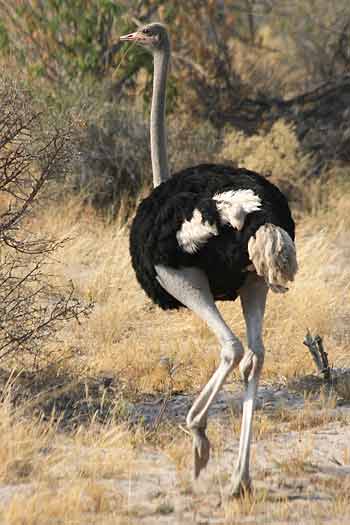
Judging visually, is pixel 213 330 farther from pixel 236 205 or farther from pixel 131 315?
pixel 131 315

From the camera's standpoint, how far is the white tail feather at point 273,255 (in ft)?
12.2

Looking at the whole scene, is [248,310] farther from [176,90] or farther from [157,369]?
[176,90]

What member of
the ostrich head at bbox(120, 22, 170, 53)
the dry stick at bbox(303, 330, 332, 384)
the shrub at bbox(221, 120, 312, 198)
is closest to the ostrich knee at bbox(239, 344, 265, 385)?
the dry stick at bbox(303, 330, 332, 384)

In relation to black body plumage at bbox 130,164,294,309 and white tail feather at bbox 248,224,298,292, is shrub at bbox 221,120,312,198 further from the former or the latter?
white tail feather at bbox 248,224,298,292

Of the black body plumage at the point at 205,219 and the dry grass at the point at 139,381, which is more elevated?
the black body plumage at the point at 205,219

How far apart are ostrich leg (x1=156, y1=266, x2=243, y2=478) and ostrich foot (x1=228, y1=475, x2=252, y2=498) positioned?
18cm

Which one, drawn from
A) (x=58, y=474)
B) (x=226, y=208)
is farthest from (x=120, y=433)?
(x=226, y=208)

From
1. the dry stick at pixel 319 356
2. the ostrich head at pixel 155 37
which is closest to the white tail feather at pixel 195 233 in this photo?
the dry stick at pixel 319 356

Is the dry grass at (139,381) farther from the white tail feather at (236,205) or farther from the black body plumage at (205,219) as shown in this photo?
the white tail feather at (236,205)

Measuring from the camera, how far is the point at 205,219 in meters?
4.00

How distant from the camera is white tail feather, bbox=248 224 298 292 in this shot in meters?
3.72

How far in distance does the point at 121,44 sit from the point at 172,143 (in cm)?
150

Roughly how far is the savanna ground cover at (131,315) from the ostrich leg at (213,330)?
0.17 meters

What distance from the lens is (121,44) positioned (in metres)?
10.5
